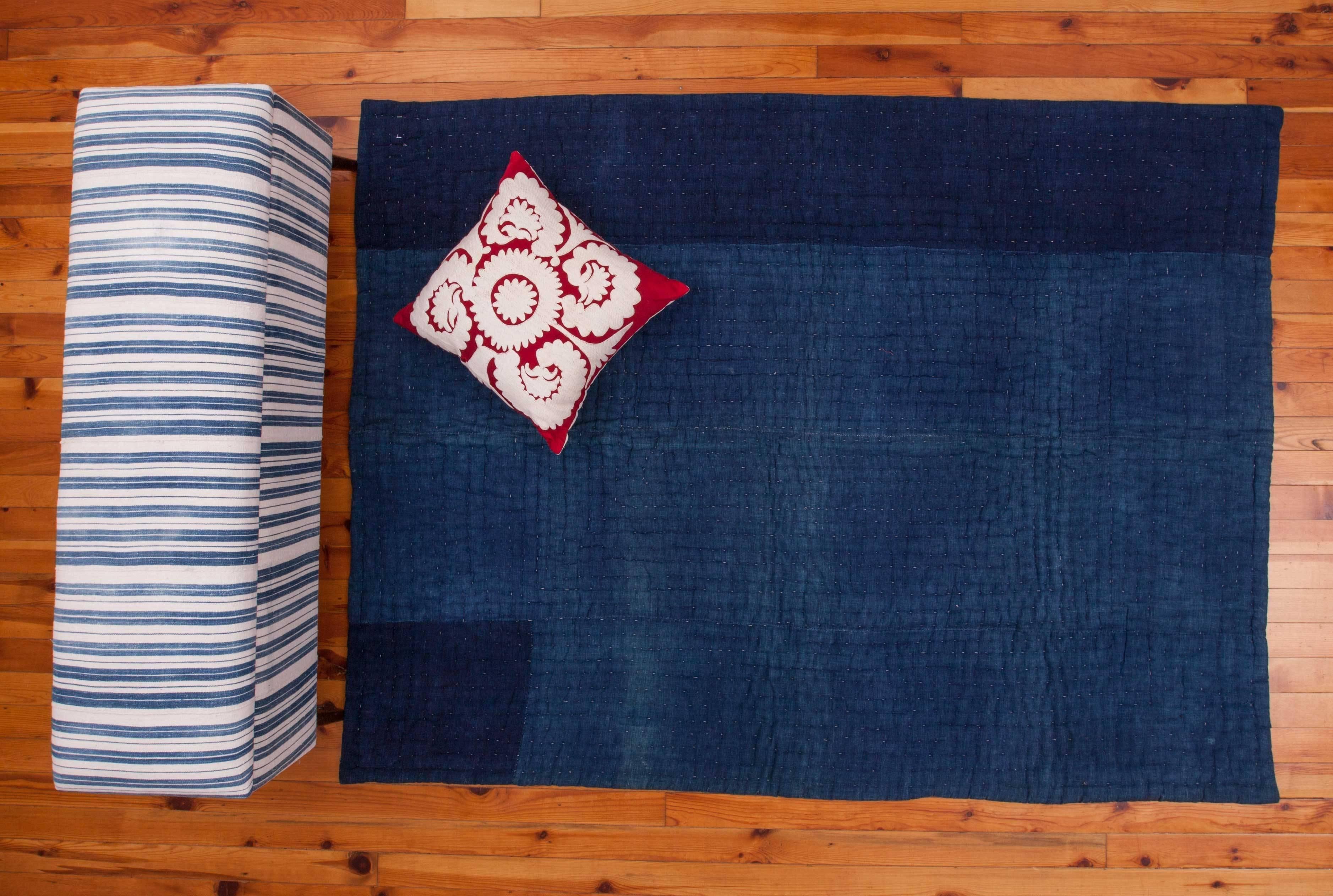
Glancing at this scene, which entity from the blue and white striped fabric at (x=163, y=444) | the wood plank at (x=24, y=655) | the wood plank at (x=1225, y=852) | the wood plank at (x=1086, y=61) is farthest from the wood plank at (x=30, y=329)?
the wood plank at (x=1225, y=852)

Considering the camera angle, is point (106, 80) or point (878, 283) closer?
point (878, 283)

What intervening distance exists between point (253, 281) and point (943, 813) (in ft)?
5.58

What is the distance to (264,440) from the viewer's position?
1318 mm

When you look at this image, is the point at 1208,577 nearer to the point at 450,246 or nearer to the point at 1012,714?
the point at 1012,714

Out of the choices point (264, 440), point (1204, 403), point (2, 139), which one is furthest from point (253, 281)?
point (1204, 403)

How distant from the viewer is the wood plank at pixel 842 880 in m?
1.57

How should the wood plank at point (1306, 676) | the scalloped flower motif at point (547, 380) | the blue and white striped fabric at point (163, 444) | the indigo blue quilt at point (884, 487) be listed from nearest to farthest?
the blue and white striped fabric at point (163, 444)
the scalloped flower motif at point (547, 380)
the indigo blue quilt at point (884, 487)
the wood plank at point (1306, 676)

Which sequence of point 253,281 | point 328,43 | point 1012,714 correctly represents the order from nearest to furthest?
point 253,281
point 1012,714
point 328,43

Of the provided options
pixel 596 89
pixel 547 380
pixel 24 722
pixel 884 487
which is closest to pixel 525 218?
pixel 547 380

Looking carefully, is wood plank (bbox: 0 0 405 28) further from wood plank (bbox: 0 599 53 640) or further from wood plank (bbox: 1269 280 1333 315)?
wood plank (bbox: 1269 280 1333 315)

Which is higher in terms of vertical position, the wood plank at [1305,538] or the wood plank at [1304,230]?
the wood plank at [1304,230]

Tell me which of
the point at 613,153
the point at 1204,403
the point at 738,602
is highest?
the point at 613,153

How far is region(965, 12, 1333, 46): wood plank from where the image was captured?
162 cm

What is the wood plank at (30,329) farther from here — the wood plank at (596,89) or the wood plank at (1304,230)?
the wood plank at (1304,230)
